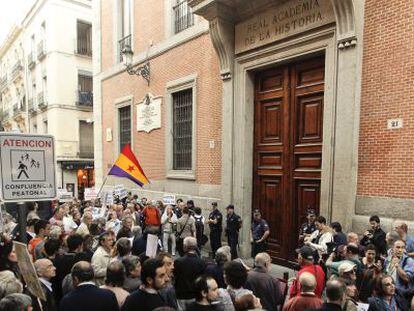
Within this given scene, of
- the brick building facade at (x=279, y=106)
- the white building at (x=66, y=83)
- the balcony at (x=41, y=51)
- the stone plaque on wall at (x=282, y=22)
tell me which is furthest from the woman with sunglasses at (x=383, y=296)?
the balcony at (x=41, y=51)

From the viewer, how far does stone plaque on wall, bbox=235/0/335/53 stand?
7739mm

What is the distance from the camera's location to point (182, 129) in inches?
492

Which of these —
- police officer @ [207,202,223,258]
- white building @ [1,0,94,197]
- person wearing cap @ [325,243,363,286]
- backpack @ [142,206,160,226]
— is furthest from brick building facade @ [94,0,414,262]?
white building @ [1,0,94,197]

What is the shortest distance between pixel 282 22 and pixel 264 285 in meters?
6.71

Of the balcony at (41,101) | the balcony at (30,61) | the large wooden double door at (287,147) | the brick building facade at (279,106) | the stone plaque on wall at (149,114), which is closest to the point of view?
the brick building facade at (279,106)

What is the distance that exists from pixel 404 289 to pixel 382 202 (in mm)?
2532

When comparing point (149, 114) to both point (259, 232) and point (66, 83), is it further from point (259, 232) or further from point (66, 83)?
point (66, 83)

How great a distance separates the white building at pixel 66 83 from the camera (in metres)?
23.7

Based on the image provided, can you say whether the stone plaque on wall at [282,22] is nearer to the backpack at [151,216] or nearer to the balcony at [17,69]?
the backpack at [151,216]

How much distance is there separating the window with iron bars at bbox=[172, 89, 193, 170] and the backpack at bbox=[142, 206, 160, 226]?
231 cm

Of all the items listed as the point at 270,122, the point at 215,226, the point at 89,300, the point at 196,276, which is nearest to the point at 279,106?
the point at 270,122

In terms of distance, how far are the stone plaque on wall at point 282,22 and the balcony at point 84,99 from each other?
17632mm

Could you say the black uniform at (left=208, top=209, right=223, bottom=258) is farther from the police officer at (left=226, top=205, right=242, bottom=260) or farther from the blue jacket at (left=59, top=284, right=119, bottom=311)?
the blue jacket at (left=59, top=284, right=119, bottom=311)

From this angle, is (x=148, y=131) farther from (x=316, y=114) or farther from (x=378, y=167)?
(x=378, y=167)
